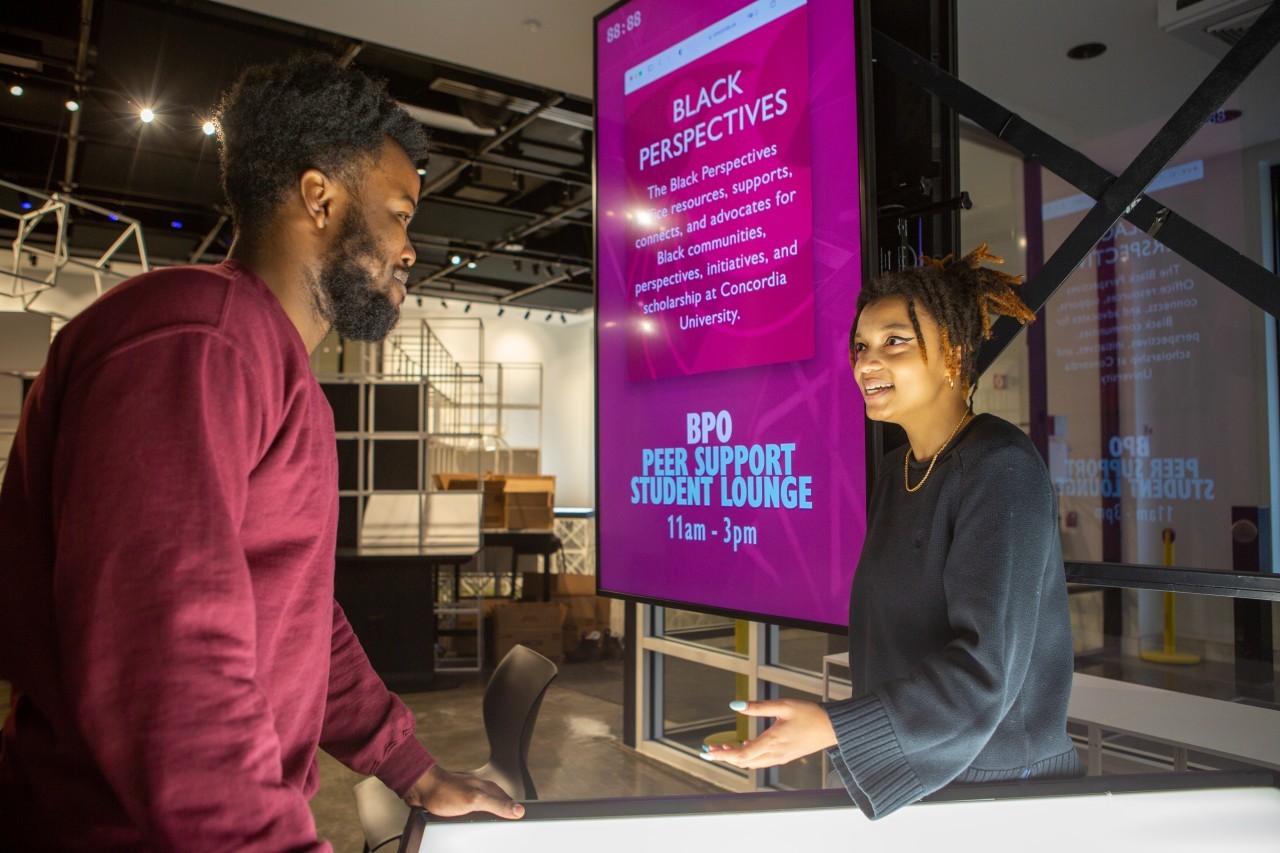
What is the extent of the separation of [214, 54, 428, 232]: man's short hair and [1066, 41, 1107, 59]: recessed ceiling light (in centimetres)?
405

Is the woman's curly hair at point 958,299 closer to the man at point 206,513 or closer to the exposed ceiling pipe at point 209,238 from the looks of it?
the man at point 206,513

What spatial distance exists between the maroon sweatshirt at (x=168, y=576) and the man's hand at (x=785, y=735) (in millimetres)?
496

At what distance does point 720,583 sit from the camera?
8.71 feet

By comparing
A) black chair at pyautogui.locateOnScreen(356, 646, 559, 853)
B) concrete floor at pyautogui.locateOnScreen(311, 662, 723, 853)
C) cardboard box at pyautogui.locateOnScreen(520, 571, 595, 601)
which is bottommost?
concrete floor at pyautogui.locateOnScreen(311, 662, 723, 853)

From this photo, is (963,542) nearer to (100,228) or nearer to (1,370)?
(1,370)

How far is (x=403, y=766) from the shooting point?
1233 millimetres

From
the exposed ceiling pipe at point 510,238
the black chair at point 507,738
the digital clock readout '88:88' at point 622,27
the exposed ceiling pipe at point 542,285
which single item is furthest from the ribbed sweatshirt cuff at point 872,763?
A: the exposed ceiling pipe at point 542,285

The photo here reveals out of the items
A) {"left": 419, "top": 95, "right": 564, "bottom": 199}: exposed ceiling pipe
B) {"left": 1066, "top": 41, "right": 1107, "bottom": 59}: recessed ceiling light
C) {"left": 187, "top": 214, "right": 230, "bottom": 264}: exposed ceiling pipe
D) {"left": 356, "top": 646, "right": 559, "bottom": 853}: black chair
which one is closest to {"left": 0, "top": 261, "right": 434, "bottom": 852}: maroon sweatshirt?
{"left": 356, "top": 646, "right": 559, "bottom": 853}: black chair

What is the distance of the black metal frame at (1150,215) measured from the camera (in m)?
1.92

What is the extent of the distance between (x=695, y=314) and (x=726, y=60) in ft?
2.53

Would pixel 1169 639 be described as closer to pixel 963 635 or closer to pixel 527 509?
pixel 963 635

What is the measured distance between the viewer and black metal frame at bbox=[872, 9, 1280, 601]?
75.4 inches

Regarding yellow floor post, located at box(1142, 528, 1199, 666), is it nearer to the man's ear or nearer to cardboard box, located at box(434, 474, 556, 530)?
cardboard box, located at box(434, 474, 556, 530)

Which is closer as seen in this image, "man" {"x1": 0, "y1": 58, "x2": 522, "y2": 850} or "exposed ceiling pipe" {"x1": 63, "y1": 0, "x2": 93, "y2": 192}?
"man" {"x1": 0, "y1": 58, "x2": 522, "y2": 850}
